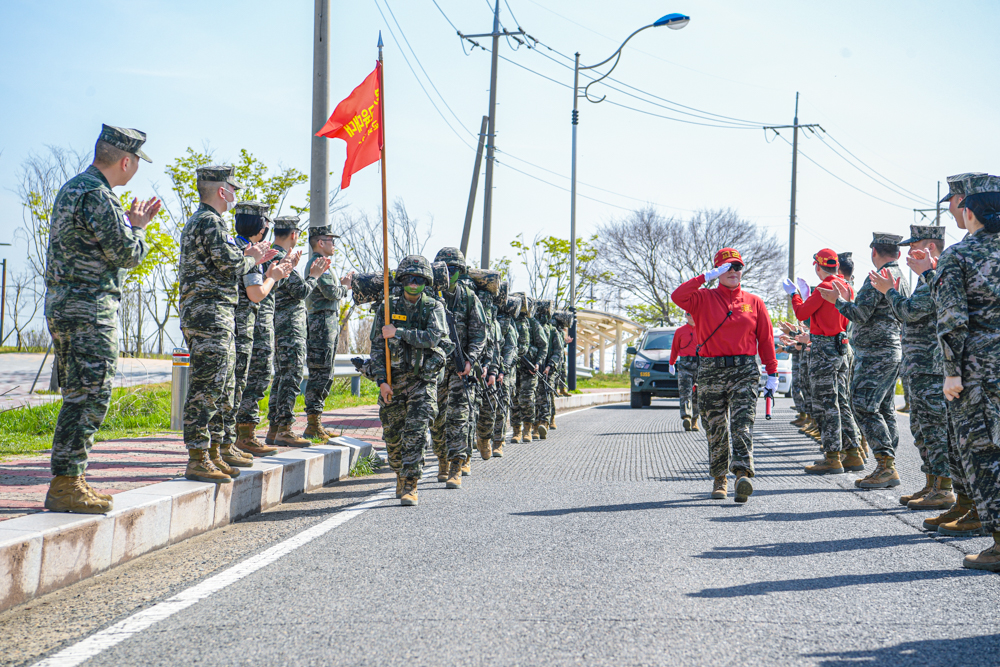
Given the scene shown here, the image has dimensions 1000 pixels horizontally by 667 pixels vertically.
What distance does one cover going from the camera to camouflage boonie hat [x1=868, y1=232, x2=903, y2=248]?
7.70 meters

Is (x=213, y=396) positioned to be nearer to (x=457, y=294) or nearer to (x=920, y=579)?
(x=457, y=294)

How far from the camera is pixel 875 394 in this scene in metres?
7.76

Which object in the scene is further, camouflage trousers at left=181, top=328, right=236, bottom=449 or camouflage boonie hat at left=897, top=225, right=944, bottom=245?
camouflage boonie hat at left=897, top=225, right=944, bottom=245

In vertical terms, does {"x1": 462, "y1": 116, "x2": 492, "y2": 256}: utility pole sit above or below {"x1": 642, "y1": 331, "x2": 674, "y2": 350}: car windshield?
above

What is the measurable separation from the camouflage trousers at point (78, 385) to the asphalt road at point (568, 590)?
2.32ft

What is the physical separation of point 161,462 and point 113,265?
2.81 meters

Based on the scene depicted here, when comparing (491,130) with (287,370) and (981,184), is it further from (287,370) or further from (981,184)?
(981,184)

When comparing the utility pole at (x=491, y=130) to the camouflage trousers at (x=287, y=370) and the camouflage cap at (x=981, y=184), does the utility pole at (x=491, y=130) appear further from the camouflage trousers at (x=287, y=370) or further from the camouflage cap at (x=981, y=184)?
the camouflage cap at (x=981, y=184)

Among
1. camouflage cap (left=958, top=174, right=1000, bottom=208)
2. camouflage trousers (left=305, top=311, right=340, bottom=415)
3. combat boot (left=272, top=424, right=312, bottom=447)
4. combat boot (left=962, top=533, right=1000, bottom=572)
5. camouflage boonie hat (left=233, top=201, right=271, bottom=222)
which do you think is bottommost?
combat boot (left=962, top=533, right=1000, bottom=572)

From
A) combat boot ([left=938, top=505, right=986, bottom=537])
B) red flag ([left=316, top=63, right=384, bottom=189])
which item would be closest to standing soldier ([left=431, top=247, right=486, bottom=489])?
red flag ([left=316, top=63, right=384, bottom=189])

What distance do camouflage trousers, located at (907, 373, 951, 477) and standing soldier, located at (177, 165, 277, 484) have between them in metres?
5.08

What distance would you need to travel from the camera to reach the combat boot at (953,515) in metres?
5.80

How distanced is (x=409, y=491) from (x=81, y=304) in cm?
303

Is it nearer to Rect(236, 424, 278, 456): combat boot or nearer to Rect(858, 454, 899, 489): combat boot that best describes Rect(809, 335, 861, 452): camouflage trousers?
Rect(858, 454, 899, 489): combat boot
